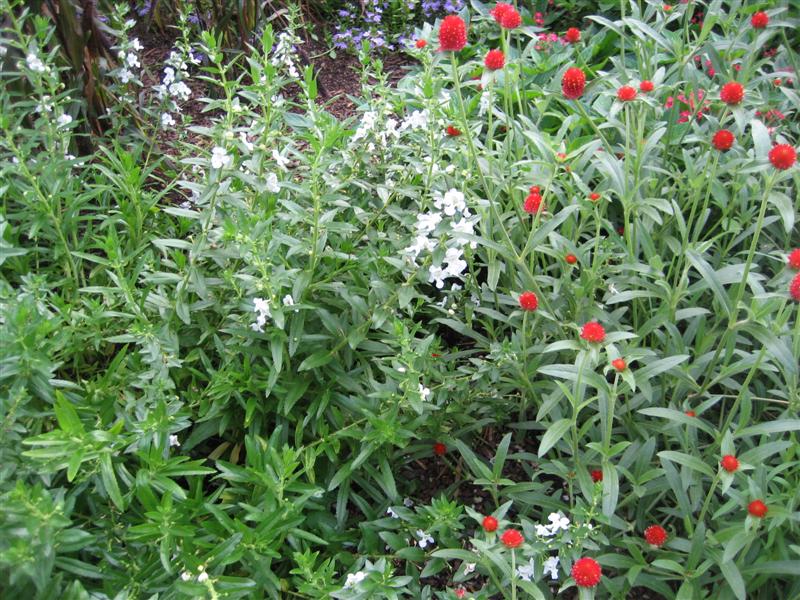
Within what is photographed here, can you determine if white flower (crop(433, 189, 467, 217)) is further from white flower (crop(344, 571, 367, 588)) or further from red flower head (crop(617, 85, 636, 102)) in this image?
white flower (crop(344, 571, 367, 588))

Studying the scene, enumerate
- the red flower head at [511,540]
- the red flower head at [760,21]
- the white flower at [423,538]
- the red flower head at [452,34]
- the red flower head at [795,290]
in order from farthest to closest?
1. the red flower head at [760,21]
2. the white flower at [423,538]
3. the red flower head at [452,34]
4. the red flower head at [511,540]
5. the red flower head at [795,290]

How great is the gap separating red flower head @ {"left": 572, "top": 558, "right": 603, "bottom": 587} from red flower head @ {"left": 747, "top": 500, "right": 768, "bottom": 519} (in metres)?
0.37

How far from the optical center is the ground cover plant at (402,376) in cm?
194

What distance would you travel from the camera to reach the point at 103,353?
2.65 m

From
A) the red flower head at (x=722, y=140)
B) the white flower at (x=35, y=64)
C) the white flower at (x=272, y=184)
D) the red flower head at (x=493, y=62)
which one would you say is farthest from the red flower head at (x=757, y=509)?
the white flower at (x=35, y=64)

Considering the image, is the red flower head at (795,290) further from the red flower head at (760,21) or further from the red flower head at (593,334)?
the red flower head at (760,21)

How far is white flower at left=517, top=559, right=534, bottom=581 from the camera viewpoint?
2016 mm

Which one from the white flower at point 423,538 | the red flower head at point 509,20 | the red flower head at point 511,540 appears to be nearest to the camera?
the red flower head at point 511,540

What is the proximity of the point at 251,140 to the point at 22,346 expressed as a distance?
1.29 meters

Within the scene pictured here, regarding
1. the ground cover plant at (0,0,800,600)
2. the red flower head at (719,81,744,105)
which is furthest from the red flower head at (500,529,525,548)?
the red flower head at (719,81,744,105)

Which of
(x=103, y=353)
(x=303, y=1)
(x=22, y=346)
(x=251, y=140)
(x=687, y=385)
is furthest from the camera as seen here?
(x=303, y=1)

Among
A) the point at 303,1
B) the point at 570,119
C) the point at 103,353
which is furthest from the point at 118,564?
the point at 303,1

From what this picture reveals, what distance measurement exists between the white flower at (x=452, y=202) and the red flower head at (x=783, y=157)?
0.77 metres

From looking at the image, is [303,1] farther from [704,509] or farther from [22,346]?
[704,509]
